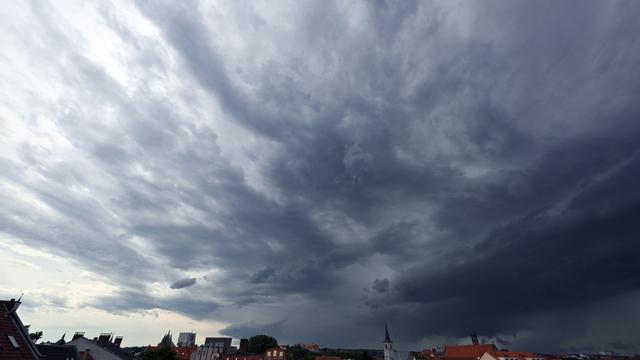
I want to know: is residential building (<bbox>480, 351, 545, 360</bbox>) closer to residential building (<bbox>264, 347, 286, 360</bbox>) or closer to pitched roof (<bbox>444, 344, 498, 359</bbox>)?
pitched roof (<bbox>444, 344, 498, 359</bbox>)

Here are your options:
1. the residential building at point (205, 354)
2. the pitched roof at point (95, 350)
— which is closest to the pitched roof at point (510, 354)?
the residential building at point (205, 354)

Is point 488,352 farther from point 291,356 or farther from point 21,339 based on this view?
point 21,339

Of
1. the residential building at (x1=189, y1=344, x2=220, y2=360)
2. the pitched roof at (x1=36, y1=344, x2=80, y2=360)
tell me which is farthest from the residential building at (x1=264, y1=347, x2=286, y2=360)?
the pitched roof at (x1=36, y1=344, x2=80, y2=360)

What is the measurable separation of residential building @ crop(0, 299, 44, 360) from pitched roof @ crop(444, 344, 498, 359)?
529 feet

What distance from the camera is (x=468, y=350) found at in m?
166

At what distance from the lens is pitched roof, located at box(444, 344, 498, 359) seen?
6206 inches

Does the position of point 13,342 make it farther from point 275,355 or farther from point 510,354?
point 510,354

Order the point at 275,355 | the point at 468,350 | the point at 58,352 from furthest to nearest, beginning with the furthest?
the point at 468,350 < the point at 275,355 < the point at 58,352

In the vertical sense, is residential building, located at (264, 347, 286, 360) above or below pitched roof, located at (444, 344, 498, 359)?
below

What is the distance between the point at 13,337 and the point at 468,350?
557 feet

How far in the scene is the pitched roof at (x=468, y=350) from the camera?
15762 centimetres

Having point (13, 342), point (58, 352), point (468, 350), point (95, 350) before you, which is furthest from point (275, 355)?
point (13, 342)

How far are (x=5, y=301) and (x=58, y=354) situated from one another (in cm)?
1860

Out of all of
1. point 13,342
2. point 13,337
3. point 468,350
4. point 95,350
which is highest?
point 468,350
